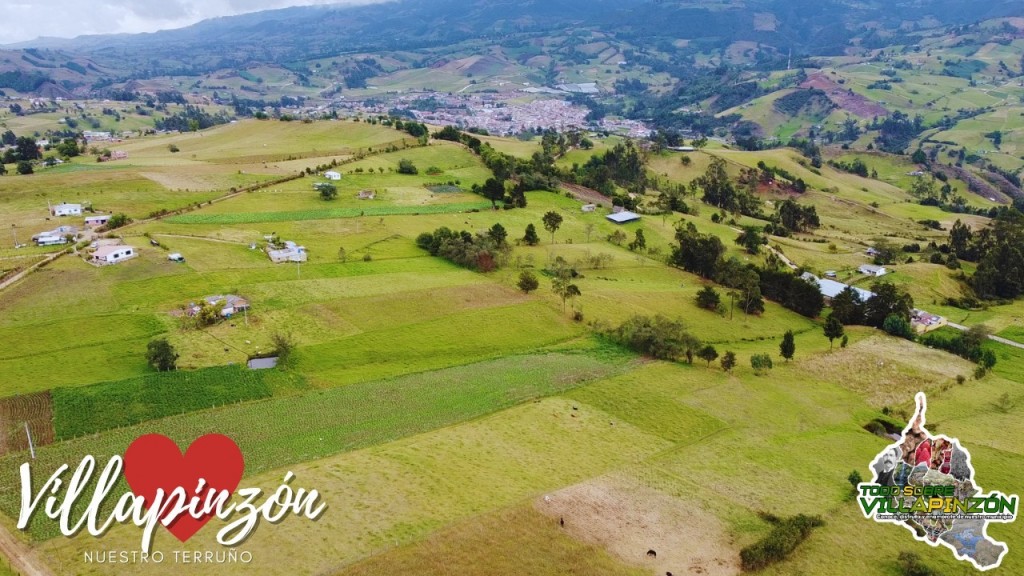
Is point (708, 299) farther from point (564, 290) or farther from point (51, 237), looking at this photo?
point (51, 237)

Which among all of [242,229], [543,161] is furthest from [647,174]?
[242,229]

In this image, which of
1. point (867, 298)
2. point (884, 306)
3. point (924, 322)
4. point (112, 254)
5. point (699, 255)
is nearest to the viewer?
point (112, 254)

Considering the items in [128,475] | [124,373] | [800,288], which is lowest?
[800,288]

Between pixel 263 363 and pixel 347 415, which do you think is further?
pixel 263 363

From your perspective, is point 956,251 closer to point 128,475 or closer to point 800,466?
point 800,466

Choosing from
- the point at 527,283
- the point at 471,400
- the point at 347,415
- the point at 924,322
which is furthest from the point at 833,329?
the point at 347,415

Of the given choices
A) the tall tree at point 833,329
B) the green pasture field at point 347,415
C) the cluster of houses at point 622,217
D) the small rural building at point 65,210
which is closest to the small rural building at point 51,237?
the small rural building at point 65,210
